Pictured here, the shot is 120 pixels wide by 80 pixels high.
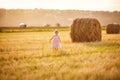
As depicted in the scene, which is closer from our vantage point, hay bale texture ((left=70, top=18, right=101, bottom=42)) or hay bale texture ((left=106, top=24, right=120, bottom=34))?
hay bale texture ((left=70, top=18, right=101, bottom=42))

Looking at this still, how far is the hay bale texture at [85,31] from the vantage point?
1371 cm

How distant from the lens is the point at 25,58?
317 inches

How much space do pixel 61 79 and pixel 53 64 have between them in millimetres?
1589

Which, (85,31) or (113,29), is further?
(113,29)

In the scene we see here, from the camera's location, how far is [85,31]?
1391cm

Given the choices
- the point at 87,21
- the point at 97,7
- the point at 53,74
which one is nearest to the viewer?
the point at 53,74

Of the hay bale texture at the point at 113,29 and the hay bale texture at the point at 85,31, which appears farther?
the hay bale texture at the point at 113,29

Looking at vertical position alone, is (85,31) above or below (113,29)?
above

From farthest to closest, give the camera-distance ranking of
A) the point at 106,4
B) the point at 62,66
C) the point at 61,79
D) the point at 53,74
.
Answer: the point at 106,4 < the point at 62,66 < the point at 53,74 < the point at 61,79

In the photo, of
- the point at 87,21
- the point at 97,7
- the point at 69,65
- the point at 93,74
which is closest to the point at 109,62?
the point at 69,65

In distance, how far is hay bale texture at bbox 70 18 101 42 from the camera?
13.7 metres

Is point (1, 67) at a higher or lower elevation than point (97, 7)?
lower

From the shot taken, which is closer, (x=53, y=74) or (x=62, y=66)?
(x=53, y=74)

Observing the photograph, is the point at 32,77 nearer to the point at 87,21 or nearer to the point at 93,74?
the point at 93,74
